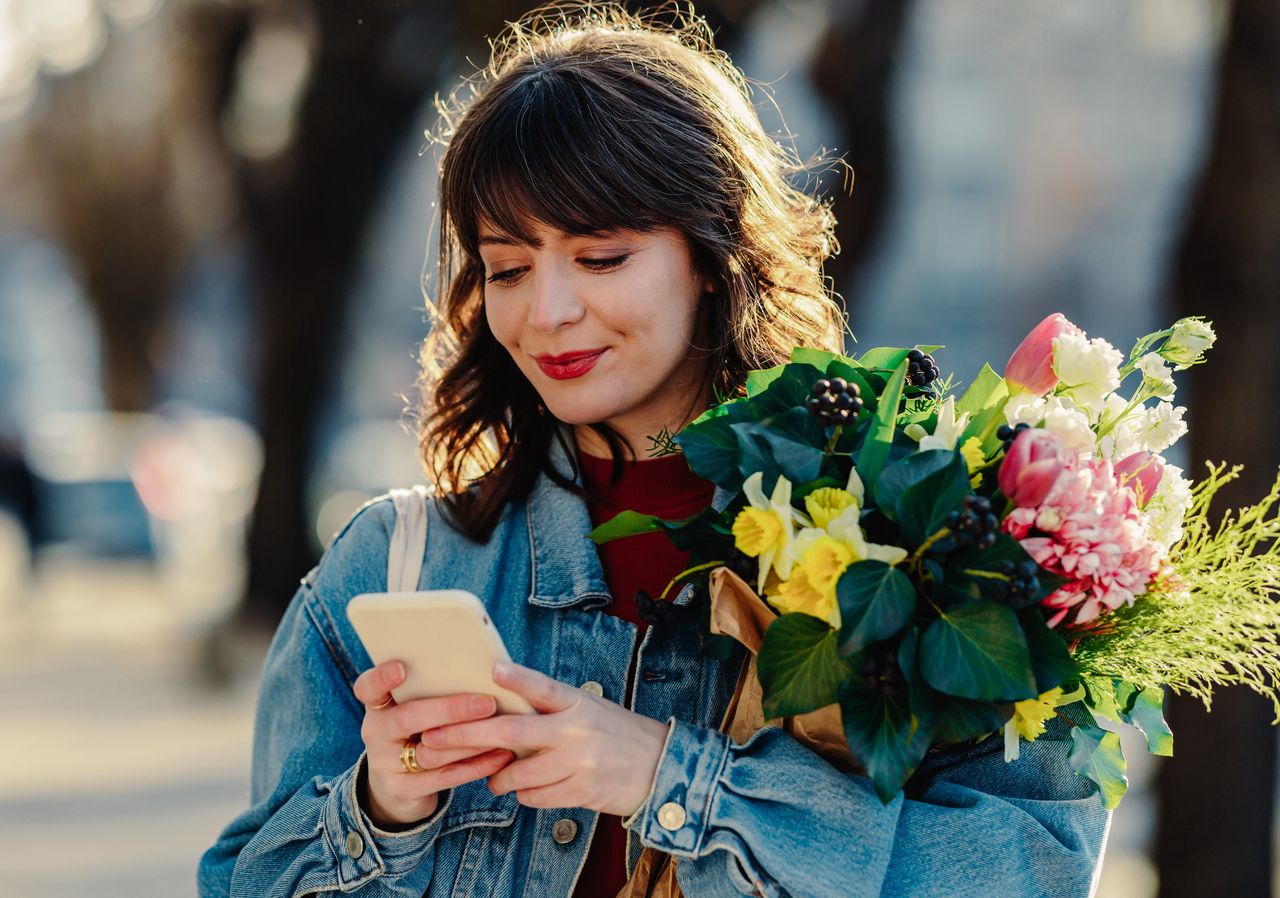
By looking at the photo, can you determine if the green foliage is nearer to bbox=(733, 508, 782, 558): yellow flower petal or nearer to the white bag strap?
bbox=(733, 508, 782, 558): yellow flower petal

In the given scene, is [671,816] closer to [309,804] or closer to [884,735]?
[884,735]

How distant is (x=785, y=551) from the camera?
172cm

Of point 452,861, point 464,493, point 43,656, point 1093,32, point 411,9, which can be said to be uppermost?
point 1093,32

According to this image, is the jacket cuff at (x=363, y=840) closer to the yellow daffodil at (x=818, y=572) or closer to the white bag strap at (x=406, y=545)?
the white bag strap at (x=406, y=545)

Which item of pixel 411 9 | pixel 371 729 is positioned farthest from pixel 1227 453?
pixel 411 9

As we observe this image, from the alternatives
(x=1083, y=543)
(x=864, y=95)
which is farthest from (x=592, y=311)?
(x=864, y=95)

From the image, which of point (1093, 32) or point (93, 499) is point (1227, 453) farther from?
point (1093, 32)

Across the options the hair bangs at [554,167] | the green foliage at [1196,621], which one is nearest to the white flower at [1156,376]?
the green foliage at [1196,621]

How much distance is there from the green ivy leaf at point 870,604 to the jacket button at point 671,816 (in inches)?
12.4

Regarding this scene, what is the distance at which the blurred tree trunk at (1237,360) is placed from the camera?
4348 mm

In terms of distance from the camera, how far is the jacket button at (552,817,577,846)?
2051 millimetres

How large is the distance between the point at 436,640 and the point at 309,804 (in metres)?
0.49

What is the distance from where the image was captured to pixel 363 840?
6.47 ft

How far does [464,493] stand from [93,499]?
1660 cm
